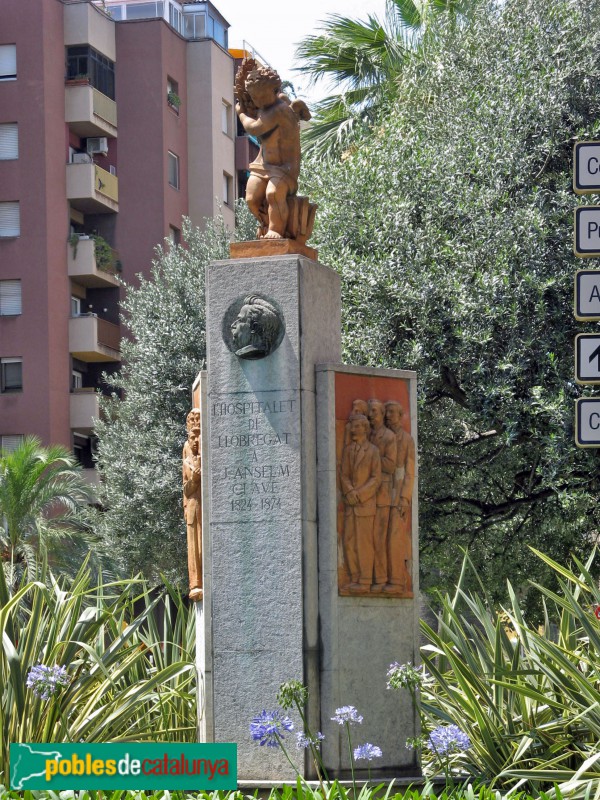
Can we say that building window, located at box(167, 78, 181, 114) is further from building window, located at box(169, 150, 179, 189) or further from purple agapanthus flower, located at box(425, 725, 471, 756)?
purple agapanthus flower, located at box(425, 725, 471, 756)

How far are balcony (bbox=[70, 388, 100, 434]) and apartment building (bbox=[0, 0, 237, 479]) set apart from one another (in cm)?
4

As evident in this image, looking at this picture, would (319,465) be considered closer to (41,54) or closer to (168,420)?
(168,420)

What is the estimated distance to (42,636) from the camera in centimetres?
996

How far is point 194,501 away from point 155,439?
52.5ft

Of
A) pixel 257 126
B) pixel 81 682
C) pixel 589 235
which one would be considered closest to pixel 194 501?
pixel 81 682

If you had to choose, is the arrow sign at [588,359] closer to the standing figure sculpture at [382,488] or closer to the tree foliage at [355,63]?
the standing figure sculpture at [382,488]

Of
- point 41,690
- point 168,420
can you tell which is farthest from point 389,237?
point 41,690

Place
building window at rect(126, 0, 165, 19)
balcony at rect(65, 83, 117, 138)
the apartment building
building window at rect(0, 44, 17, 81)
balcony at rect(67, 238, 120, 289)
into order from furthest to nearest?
building window at rect(126, 0, 165, 19), balcony at rect(65, 83, 117, 138), balcony at rect(67, 238, 120, 289), building window at rect(0, 44, 17, 81), the apartment building

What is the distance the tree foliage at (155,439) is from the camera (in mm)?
26234

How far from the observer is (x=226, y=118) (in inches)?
1843

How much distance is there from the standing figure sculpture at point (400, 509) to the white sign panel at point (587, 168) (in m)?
2.47

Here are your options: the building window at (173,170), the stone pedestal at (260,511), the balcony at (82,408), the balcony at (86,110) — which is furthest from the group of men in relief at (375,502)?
the building window at (173,170)

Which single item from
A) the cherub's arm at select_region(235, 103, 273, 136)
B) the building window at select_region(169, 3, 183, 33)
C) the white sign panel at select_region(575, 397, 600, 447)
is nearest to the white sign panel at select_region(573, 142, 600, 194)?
the white sign panel at select_region(575, 397, 600, 447)

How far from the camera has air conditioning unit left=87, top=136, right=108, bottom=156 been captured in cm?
4181
